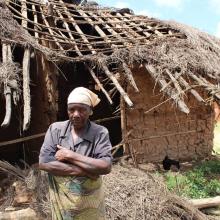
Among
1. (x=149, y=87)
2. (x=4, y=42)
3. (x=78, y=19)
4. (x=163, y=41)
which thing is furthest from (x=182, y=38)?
(x=4, y=42)

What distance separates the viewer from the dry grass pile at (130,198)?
5.79 meters

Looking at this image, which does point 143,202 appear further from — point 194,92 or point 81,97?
point 81,97

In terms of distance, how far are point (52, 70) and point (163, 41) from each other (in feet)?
8.20

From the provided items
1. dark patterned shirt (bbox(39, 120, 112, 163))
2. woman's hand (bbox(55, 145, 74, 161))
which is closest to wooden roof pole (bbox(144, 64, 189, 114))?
dark patterned shirt (bbox(39, 120, 112, 163))

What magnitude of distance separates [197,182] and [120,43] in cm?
308

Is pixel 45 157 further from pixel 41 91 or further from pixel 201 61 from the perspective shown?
pixel 201 61

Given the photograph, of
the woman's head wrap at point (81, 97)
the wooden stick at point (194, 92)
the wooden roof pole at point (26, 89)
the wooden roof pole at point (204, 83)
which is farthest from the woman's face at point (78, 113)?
the wooden roof pole at point (204, 83)

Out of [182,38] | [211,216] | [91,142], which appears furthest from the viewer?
[182,38]

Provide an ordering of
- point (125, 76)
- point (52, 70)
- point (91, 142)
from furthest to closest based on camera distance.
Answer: point (125, 76) → point (52, 70) → point (91, 142)

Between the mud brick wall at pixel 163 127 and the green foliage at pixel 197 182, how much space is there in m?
0.61

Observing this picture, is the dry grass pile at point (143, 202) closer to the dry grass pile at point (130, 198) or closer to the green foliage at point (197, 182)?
the dry grass pile at point (130, 198)

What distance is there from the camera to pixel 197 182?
777cm

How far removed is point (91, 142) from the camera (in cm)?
354

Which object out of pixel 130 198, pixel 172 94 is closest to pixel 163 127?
pixel 172 94
